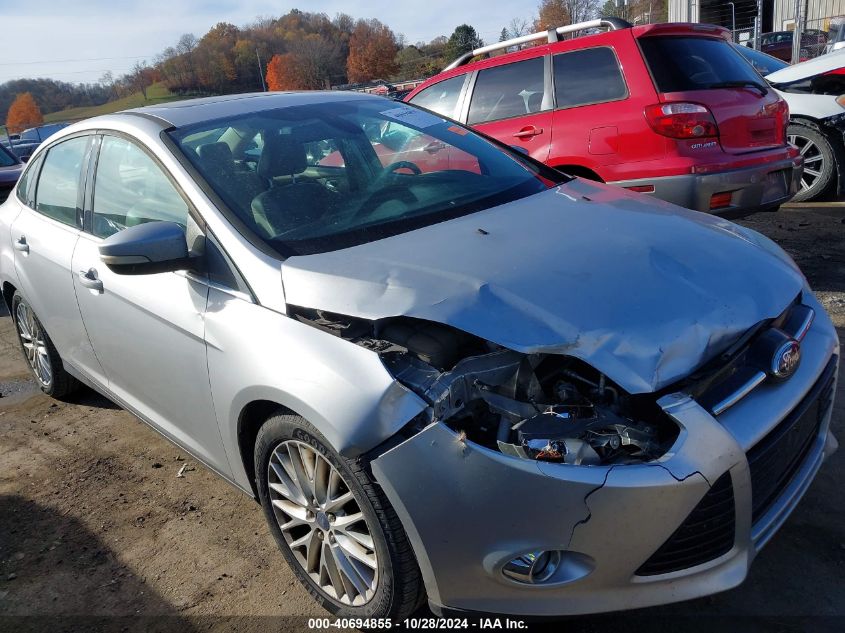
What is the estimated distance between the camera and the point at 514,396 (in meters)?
1.99

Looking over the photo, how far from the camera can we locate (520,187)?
3.04 meters

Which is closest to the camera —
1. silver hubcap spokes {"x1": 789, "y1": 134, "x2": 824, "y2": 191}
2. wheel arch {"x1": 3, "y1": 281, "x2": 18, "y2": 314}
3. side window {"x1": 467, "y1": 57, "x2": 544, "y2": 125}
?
wheel arch {"x1": 3, "y1": 281, "x2": 18, "y2": 314}

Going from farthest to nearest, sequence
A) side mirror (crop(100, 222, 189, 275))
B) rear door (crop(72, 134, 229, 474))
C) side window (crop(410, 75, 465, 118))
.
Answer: side window (crop(410, 75, 465, 118))
rear door (crop(72, 134, 229, 474))
side mirror (crop(100, 222, 189, 275))

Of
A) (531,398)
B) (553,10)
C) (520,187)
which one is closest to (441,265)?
(531,398)

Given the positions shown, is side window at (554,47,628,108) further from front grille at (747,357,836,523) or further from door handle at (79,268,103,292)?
door handle at (79,268,103,292)

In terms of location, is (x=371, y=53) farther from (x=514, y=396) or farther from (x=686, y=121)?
(x=514, y=396)

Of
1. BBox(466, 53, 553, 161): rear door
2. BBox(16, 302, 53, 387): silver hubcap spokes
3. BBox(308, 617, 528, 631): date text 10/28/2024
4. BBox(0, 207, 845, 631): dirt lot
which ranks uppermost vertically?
BBox(466, 53, 553, 161): rear door

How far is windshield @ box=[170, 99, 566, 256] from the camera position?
257 centimetres

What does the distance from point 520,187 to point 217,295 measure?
1.39 m

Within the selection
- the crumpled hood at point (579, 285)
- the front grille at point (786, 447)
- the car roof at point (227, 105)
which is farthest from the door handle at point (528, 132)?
the front grille at point (786, 447)

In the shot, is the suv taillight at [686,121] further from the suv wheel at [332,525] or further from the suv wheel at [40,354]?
the suv wheel at [40,354]

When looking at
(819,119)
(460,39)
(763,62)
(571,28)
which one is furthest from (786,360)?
(460,39)

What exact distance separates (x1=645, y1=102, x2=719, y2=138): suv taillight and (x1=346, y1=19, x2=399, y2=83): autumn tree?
266 feet

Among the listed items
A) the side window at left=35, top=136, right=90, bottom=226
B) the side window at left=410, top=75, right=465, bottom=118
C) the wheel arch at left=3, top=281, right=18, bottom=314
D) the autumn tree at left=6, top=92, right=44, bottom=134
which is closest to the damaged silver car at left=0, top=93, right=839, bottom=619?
the side window at left=35, top=136, right=90, bottom=226
